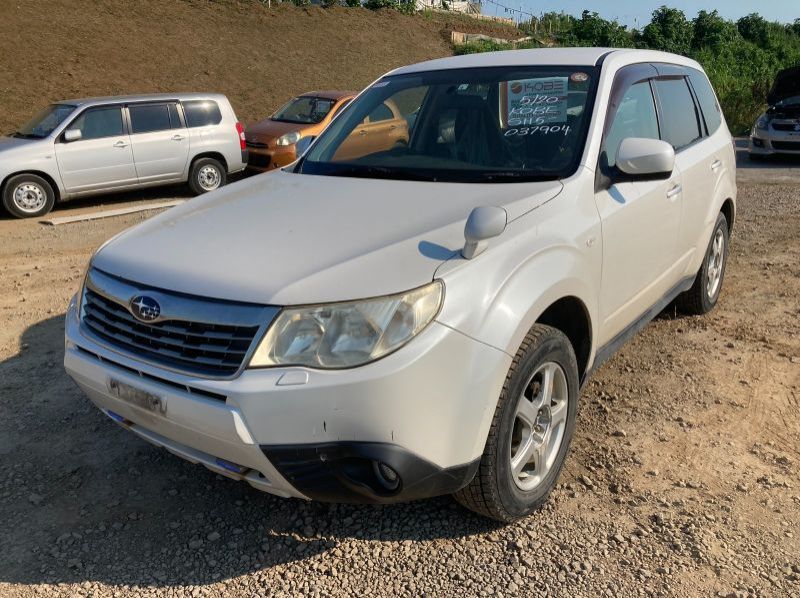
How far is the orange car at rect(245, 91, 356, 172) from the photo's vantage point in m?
12.2

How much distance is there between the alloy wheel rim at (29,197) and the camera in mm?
9711

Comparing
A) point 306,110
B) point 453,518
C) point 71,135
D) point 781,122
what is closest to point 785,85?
point 781,122

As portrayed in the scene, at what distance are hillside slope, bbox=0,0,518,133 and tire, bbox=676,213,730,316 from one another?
17427mm

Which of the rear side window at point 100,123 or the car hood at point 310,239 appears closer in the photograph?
the car hood at point 310,239

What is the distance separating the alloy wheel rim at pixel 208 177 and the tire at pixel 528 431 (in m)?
9.65

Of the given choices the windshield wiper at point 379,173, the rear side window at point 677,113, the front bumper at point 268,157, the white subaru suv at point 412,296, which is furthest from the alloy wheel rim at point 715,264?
the front bumper at point 268,157

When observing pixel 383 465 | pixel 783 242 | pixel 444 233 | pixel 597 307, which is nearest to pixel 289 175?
pixel 444 233

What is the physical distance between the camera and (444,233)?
259 centimetres

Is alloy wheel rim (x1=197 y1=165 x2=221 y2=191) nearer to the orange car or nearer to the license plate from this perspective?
the orange car

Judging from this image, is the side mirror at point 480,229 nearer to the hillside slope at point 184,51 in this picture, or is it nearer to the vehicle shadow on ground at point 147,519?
the vehicle shadow on ground at point 147,519

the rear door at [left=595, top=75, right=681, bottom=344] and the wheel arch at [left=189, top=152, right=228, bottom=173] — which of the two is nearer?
the rear door at [left=595, top=75, right=681, bottom=344]

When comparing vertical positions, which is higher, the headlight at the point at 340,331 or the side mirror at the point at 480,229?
the side mirror at the point at 480,229

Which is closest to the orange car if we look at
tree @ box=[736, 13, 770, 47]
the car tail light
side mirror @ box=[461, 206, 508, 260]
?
the car tail light

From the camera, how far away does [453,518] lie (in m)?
2.94
